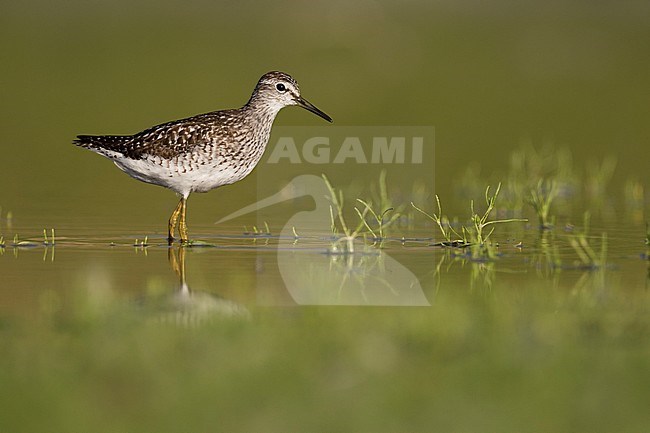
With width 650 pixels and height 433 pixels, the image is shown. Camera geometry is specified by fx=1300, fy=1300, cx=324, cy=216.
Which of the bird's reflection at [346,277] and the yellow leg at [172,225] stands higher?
the yellow leg at [172,225]

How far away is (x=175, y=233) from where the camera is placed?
40.4 feet

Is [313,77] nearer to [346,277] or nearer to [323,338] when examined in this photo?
[346,277]

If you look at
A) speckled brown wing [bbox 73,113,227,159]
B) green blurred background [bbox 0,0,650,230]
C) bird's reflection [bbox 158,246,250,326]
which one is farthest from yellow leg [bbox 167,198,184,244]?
bird's reflection [bbox 158,246,250,326]

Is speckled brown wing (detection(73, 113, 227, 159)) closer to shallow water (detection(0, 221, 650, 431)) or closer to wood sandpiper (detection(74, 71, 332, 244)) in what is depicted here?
wood sandpiper (detection(74, 71, 332, 244))

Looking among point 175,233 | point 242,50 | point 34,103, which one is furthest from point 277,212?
point 242,50

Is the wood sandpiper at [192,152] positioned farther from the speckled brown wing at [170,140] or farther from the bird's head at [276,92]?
the bird's head at [276,92]

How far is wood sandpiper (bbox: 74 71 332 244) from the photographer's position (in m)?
12.2

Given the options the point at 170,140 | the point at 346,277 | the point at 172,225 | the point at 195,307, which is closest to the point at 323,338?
the point at 195,307

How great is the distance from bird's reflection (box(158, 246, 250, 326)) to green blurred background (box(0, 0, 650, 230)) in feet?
14.2

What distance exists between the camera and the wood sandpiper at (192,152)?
480 inches

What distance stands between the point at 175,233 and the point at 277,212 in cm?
217

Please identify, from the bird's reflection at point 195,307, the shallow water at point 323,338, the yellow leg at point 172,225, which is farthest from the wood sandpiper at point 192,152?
the bird's reflection at point 195,307

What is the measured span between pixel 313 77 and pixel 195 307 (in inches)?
817

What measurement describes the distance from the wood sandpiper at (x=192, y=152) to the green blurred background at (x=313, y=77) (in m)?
0.84
